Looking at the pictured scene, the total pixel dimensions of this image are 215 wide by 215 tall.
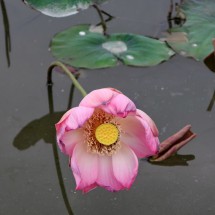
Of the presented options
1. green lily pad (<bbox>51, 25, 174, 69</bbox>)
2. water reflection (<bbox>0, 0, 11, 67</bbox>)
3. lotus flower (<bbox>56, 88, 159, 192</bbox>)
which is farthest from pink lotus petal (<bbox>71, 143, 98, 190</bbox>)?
water reflection (<bbox>0, 0, 11, 67</bbox>)

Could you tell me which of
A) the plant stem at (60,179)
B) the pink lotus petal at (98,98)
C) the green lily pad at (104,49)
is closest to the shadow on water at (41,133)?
the plant stem at (60,179)

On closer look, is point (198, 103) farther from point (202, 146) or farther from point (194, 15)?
point (194, 15)

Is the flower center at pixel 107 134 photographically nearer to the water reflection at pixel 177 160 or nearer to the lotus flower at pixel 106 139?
the lotus flower at pixel 106 139

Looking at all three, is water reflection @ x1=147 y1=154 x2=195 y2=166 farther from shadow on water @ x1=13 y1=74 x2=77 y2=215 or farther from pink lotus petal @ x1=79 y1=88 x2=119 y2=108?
pink lotus petal @ x1=79 y1=88 x2=119 y2=108

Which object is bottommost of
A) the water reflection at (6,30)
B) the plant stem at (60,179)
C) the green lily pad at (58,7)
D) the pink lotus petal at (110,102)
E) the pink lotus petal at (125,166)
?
the plant stem at (60,179)

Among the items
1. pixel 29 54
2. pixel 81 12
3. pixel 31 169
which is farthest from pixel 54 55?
pixel 31 169

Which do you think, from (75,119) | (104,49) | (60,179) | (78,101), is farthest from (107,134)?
(104,49)

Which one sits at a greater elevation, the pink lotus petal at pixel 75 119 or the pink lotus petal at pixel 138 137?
the pink lotus petal at pixel 75 119
